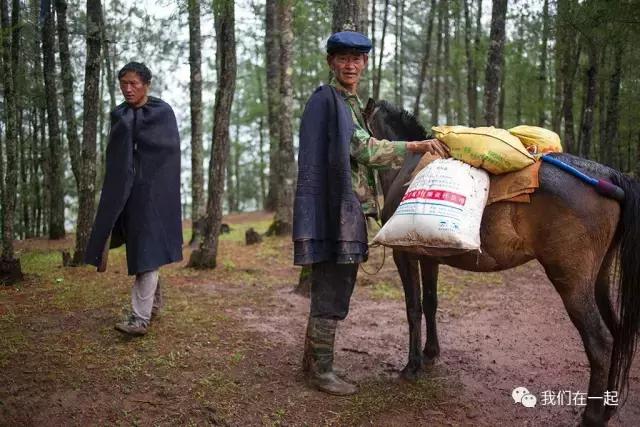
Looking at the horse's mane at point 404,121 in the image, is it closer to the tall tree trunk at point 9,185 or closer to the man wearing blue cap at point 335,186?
the man wearing blue cap at point 335,186

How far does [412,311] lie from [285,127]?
737cm

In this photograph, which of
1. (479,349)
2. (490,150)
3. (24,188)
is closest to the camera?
(490,150)

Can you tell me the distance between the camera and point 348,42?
342cm

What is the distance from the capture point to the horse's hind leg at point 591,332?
10.2 ft

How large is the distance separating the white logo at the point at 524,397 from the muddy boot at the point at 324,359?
1.27 meters

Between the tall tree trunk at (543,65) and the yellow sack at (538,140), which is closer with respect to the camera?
the yellow sack at (538,140)

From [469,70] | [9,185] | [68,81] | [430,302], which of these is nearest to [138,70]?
[9,185]

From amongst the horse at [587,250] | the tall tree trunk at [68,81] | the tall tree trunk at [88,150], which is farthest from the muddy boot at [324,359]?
the tall tree trunk at [68,81]

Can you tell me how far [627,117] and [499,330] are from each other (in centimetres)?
1563

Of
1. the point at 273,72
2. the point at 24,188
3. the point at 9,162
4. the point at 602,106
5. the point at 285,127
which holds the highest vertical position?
the point at 273,72

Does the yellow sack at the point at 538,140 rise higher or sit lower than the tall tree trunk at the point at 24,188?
higher

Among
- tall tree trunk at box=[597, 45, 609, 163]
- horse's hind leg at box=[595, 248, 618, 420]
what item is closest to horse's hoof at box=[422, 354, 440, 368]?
horse's hind leg at box=[595, 248, 618, 420]

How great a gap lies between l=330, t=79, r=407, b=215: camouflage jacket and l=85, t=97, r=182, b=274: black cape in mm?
1765

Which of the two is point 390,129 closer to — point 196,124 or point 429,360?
point 429,360
